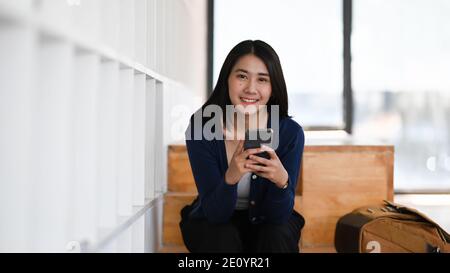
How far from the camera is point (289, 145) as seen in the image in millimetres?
1246

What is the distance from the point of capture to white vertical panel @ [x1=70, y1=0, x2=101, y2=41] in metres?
0.76

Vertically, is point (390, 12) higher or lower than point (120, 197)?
higher

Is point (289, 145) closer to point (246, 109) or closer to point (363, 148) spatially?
point (246, 109)

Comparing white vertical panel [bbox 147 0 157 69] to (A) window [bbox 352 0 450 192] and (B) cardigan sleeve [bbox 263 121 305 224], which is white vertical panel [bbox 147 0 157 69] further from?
(A) window [bbox 352 0 450 192]

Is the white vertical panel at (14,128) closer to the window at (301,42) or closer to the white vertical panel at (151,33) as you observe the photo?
the white vertical panel at (151,33)

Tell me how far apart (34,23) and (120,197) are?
1.92 ft

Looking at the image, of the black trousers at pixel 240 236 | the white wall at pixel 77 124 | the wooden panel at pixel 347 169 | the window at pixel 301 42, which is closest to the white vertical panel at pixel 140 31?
the white wall at pixel 77 124

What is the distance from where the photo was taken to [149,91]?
139 cm

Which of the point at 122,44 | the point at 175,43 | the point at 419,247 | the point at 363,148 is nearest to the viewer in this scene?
the point at 122,44

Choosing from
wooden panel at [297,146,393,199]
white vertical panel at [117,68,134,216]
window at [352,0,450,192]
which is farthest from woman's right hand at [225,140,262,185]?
window at [352,0,450,192]

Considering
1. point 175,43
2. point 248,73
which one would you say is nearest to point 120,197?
point 248,73

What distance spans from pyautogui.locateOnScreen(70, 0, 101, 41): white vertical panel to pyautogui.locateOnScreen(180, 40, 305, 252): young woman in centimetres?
45

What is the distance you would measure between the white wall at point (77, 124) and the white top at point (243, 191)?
28 cm

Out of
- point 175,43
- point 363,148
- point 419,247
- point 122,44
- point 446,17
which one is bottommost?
point 419,247
